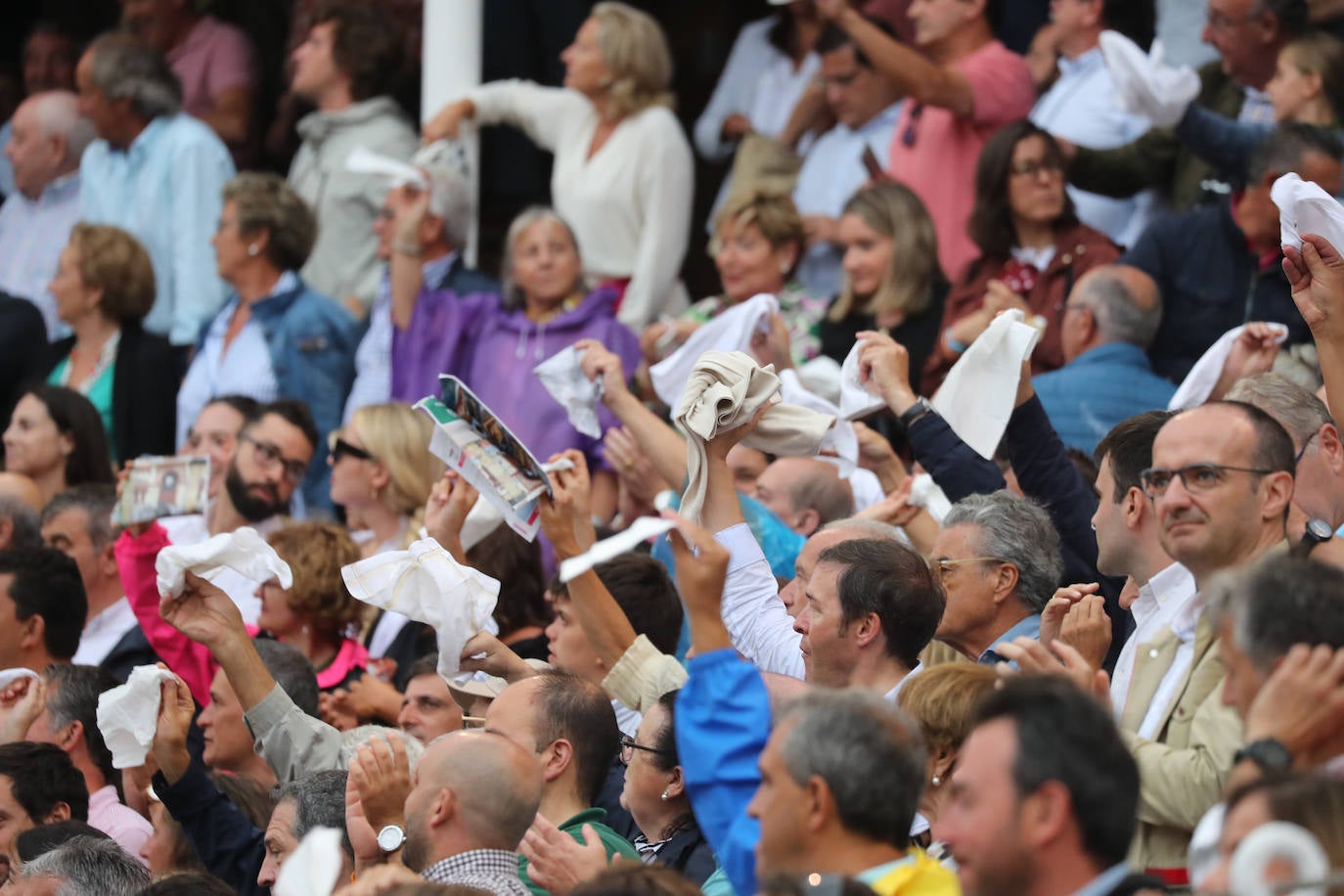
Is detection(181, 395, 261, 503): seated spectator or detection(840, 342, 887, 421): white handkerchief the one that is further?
detection(181, 395, 261, 503): seated spectator

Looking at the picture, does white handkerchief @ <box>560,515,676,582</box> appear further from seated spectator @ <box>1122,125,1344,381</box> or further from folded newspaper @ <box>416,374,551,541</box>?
seated spectator @ <box>1122,125,1344,381</box>

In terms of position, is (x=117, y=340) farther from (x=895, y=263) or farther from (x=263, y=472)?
(x=895, y=263)

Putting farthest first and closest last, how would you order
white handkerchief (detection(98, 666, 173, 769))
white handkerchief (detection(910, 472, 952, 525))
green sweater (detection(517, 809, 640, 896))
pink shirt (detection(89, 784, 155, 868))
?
white handkerchief (detection(910, 472, 952, 525)), pink shirt (detection(89, 784, 155, 868)), white handkerchief (detection(98, 666, 173, 769)), green sweater (detection(517, 809, 640, 896))

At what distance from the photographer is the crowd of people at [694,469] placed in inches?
124

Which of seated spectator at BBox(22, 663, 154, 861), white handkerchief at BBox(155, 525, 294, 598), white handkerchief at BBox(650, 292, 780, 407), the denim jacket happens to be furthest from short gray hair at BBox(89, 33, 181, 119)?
white handkerchief at BBox(155, 525, 294, 598)

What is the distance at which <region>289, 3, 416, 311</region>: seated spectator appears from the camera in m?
8.67

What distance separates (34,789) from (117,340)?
3.65m

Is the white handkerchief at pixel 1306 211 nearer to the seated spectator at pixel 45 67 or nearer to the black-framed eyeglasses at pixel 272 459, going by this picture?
the black-framed eyeglasses at pixel 272 459

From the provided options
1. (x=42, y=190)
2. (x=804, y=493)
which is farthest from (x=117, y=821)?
(x=42, y=190)

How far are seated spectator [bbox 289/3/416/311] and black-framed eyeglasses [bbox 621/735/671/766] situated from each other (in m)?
4.49

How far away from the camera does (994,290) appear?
623cm

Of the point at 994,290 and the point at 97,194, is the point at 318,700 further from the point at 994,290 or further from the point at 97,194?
the point at 97,194

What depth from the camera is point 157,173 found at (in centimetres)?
876

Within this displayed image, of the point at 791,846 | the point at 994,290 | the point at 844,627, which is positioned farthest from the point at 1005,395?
the point at 791,846
